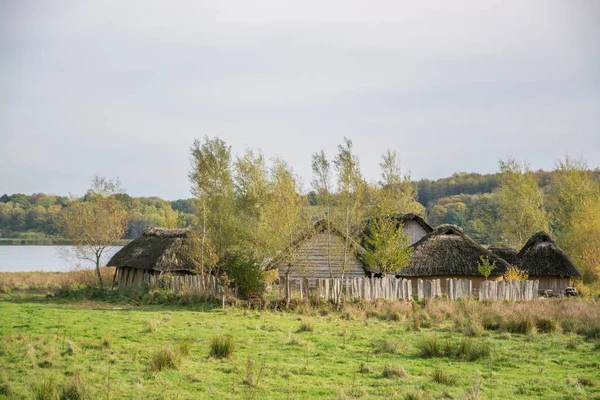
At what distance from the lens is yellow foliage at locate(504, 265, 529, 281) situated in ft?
115

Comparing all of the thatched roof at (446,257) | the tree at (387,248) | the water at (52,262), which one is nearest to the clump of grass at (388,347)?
the tree at (387,248)

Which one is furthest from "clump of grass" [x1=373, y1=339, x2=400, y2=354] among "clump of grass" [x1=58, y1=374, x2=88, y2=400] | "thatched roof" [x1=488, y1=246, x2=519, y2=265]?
"thatched roof" [x1=488, y1=246, x2=519, y2=265]

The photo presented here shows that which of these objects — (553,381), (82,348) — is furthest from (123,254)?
(553,381)

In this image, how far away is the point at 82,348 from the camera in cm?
1509

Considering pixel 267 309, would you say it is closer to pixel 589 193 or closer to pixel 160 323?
pixel 160 323

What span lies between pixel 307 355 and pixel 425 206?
92.2 m

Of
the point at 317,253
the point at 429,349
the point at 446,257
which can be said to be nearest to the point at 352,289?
the point at 317,253

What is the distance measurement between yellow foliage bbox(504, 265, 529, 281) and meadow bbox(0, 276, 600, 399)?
11595 millimetres

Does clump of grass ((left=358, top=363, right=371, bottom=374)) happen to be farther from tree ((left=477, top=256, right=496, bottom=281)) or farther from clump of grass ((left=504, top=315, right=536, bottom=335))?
tree ((left=477, top=256, right=496, bottom=281))

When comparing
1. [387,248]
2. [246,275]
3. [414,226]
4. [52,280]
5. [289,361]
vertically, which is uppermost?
[414,226]

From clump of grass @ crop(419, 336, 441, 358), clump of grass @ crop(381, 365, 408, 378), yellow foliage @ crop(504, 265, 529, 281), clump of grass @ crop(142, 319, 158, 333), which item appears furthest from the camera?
yellow foliage @ crop(504, 265, 529, 281)

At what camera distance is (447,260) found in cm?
3612

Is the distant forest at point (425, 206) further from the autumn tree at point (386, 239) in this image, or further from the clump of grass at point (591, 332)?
the clump of grass at point (591, 332)

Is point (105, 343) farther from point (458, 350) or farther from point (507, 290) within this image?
point (507, 290)
